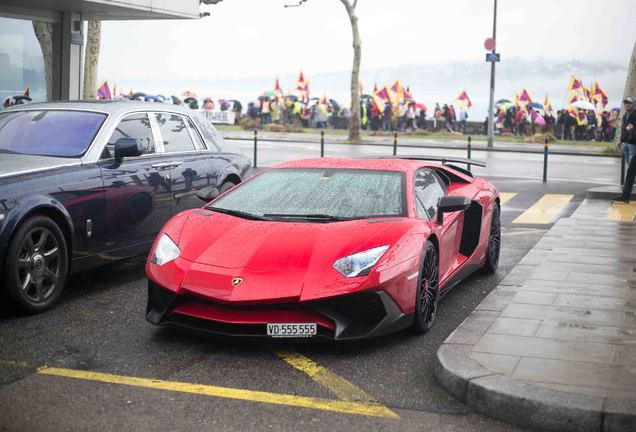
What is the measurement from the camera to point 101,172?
7777mm

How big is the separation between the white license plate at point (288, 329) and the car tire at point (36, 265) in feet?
7.00

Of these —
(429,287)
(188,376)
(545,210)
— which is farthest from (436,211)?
(545,210)

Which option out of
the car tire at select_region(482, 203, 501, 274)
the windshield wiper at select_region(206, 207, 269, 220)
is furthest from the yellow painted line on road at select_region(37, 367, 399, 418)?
the car tire at select_region(482, 203, 501, 274)

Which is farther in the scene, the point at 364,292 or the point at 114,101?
the point at 114,101

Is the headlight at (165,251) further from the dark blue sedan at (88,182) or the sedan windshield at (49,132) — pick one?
the sedan windshield at (49,132)

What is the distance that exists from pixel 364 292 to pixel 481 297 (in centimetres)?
245

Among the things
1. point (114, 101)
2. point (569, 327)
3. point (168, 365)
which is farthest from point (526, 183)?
point (168, 365)

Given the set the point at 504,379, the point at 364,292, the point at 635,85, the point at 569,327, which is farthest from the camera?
the point at 635,85

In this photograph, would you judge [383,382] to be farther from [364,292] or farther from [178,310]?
[178,310]

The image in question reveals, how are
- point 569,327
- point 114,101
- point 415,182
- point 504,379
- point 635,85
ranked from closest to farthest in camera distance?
point 504,379, point 569,327, point 415,182, point 114,101, point 635,85

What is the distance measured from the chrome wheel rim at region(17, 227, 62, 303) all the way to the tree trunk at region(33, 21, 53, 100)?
10936 millimetres

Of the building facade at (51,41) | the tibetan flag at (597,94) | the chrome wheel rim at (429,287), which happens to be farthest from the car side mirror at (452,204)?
the tibetan flag at (597,94)

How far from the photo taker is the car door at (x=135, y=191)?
310 inches

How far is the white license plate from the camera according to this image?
567 cm
